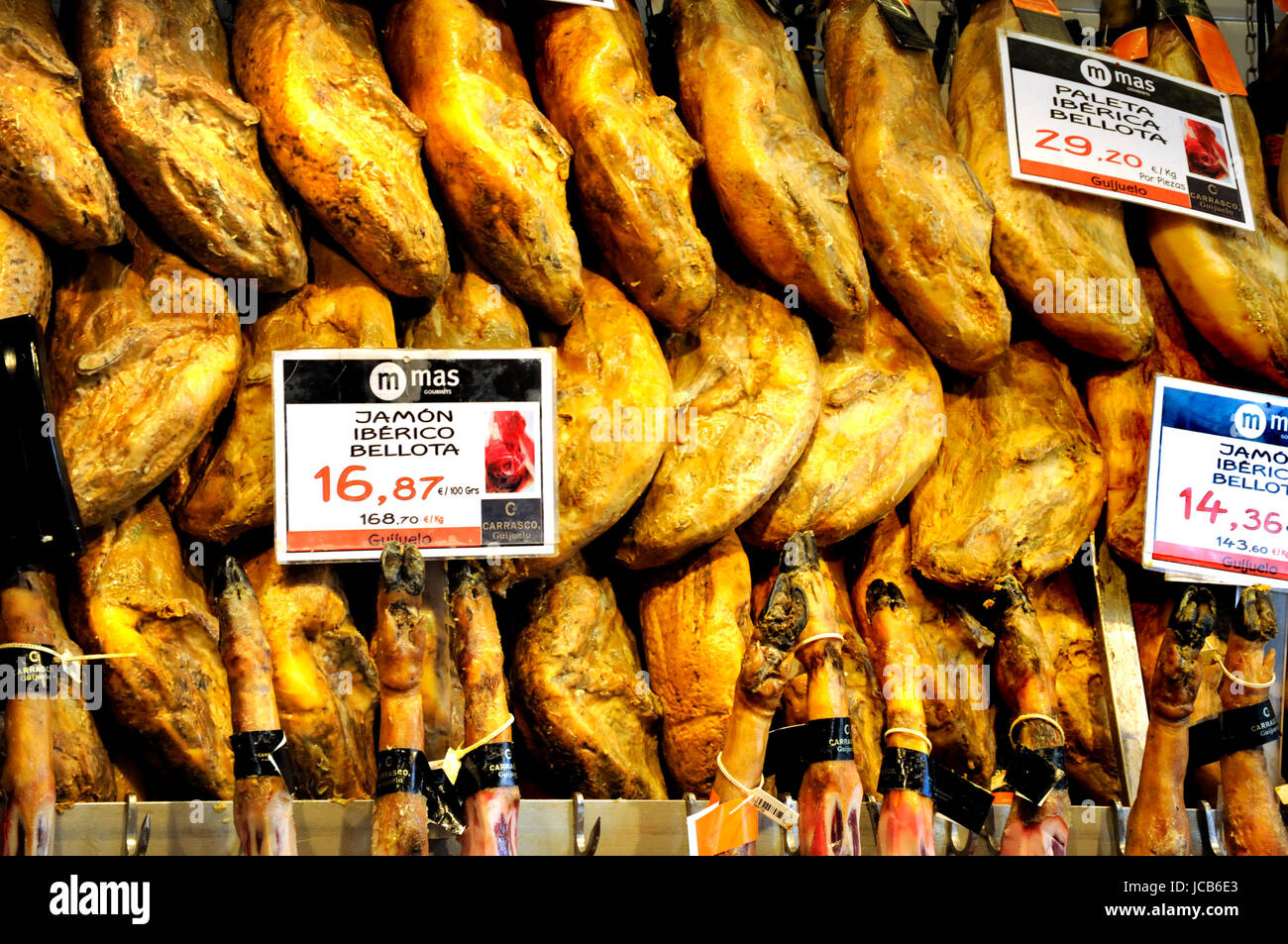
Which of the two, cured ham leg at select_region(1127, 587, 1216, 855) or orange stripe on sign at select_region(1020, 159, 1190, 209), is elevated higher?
orange stripe on sign at select_region(1020, 159, 1190, 209)

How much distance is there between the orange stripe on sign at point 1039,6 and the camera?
9.53ft

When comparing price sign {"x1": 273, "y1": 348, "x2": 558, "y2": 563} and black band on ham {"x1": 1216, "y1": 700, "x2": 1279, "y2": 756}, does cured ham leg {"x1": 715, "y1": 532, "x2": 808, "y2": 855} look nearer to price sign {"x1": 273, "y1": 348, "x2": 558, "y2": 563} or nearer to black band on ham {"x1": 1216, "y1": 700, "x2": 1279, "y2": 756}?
price sign {"x1": 273, "y1": 348, "x2": 558, "y2": 563}

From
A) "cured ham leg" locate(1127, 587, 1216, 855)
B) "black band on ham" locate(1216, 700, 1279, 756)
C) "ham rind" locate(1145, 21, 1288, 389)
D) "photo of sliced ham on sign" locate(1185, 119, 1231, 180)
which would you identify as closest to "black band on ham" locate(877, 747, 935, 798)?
"cured ham leg" locate(1127, 587, 1216, 855)

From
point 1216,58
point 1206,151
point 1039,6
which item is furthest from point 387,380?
point 1216,58

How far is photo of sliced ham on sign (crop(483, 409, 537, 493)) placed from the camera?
2197 millimetres

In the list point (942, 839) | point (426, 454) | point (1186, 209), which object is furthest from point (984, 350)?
point (426, 454)

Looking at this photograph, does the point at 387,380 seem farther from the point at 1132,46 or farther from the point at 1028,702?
the point at 1132,46

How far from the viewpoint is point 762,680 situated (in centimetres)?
200

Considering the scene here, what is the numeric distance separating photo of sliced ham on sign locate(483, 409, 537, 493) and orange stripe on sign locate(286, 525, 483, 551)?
94 mm

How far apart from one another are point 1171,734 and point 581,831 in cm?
102

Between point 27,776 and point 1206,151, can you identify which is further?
point 1206,151
